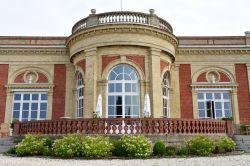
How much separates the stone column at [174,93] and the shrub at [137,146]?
8554 millimetres

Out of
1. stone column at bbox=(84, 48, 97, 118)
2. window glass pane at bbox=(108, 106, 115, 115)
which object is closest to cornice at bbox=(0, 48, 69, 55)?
stone column at bbox=(84, 48, 97, 118)

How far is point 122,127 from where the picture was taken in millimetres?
12086

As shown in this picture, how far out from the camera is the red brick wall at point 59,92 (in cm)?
1967

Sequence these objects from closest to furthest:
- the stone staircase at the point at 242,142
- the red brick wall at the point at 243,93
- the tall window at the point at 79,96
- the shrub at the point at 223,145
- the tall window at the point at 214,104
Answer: the shrub at the point at 223,145, the stone staircase at the point at 242,142, the tall window at the point at 79,96, the red brick wall at the point at 243,93, the tall window at the point at 214,104

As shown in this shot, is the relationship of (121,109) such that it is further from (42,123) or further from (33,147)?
(33,147)

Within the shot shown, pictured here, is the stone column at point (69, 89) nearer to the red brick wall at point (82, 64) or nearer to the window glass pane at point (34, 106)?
the red brick wall at point (82, 64)

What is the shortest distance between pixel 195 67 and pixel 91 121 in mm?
10429

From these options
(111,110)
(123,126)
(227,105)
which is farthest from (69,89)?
(227,105)

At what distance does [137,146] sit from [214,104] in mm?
10866

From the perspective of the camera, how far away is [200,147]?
36.3ft

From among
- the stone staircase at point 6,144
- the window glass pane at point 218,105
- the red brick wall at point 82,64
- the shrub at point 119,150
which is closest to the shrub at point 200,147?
the shrub at point 119,150

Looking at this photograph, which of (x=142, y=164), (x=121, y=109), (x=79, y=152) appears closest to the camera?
(x=142, y=164)

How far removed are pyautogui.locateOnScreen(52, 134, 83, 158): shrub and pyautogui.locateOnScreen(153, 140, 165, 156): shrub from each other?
8.68 feet

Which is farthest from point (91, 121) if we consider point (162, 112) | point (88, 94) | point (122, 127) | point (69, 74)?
point (69, 74)
